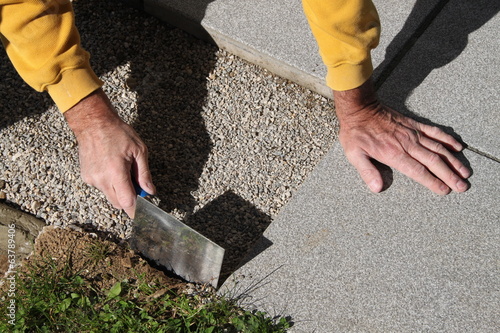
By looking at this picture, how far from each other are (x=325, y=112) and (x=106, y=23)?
1.38m

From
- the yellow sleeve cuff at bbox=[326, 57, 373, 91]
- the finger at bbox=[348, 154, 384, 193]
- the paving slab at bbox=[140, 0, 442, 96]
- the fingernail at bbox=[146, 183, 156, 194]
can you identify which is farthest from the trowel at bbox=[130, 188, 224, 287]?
the paving slab at bbox=[140, 0, 442, 96]

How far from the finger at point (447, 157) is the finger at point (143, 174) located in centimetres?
118

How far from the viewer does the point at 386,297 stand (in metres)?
2.22

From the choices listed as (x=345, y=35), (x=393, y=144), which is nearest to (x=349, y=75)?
(x=345, y=35)

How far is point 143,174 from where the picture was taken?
2.46m

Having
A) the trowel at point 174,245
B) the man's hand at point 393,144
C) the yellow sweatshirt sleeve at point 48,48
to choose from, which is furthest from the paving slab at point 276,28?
the trowel at point 174,245

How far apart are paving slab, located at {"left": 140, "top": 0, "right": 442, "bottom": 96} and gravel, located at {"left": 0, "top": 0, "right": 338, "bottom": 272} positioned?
0.08 meters

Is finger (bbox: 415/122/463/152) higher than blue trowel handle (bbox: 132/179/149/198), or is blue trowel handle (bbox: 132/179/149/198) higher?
finger (bbox: 415/122/463/152)

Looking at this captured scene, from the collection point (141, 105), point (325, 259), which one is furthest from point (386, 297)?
point (141, 105)

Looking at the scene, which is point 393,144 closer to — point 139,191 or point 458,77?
point 458,77

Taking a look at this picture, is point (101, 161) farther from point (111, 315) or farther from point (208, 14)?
point (208, 14)

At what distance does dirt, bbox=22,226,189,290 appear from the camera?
2.33 metres

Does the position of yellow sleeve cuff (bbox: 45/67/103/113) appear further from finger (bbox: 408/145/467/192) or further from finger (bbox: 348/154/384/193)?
finger (bbox: 408/145/467/192)

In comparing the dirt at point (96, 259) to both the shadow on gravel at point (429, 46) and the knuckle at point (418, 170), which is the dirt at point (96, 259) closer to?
the knuckle at point (418, 170)
